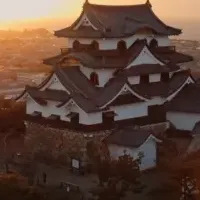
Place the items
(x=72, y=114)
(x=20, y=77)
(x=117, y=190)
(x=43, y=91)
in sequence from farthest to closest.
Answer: (x=20, y=77)
(x=43, y=91)
(x=72, y=114)
(x=117, y=190)

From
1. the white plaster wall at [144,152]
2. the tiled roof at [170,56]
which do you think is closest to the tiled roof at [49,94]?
the white plaster wall at [144,152]

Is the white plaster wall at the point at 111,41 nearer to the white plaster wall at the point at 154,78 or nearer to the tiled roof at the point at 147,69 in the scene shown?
the tiled roof at the point at 147,69

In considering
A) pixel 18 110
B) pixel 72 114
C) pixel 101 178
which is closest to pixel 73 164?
pixel 72 114

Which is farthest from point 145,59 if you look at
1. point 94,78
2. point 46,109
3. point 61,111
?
point 46,109

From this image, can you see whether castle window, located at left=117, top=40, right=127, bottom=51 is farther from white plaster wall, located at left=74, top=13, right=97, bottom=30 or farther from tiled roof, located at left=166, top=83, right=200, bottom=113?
tiled roof, located at left=166, top=83, right=200, bottom=113

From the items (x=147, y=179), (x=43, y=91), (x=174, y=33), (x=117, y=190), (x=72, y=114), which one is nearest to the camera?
(x=117, y=190)

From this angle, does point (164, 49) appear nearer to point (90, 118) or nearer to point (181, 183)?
point (90, 118)

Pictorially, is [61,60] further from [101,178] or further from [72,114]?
[101,178]
